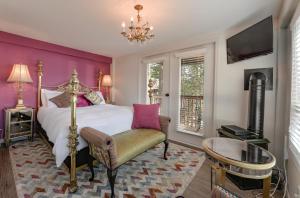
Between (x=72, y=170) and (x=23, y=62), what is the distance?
9.65 ft

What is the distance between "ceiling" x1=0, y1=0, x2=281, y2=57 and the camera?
6.56ft

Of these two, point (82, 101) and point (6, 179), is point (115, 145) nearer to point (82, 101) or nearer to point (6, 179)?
point (6, 179)

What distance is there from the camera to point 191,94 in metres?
3.41

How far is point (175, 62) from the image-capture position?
352cm

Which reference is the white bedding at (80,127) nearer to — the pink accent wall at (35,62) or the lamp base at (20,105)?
the lamp base at (20,105)

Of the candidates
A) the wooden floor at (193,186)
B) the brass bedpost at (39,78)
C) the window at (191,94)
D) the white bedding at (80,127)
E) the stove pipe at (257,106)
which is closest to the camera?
the wooden floor at (193,186)

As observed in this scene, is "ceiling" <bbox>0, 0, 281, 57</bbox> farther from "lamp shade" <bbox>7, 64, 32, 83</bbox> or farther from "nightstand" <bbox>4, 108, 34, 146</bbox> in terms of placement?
"nightstand" <bbox>4, 108, 34, 146</bbox>

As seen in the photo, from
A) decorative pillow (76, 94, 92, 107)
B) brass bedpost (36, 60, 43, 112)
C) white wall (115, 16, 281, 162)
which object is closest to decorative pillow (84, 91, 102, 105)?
decorative pillow (76, 94, 92, 107)

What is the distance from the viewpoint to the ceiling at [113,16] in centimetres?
200

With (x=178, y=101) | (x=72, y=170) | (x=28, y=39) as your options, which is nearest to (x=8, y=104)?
(x=28, y=39)

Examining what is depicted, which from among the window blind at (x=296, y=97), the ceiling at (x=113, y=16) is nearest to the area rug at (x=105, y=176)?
the window blind at (x=296, y=97)

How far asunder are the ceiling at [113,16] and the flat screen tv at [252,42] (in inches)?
10.3

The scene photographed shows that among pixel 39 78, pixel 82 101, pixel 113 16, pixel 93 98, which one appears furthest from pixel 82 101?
pixel 113 16

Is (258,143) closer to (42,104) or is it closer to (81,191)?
(81,191)
